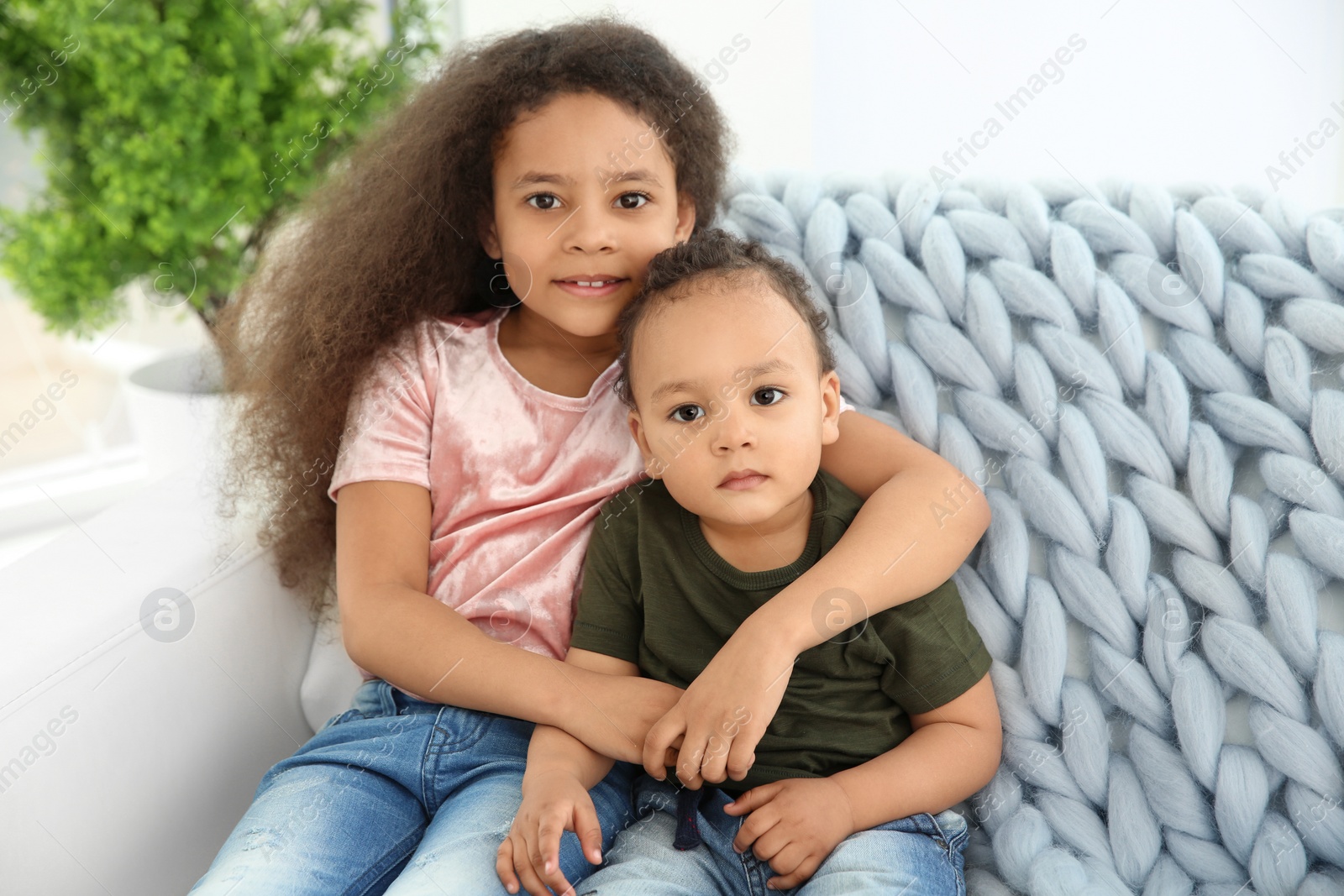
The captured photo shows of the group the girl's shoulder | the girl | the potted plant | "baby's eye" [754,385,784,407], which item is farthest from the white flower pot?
"baby's eye" [754,385,784,407]

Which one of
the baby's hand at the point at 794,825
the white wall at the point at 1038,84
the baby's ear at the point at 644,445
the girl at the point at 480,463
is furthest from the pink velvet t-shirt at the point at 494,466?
the white wall at the point at 1038,84

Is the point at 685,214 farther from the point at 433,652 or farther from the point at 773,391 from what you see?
the point at 433,652

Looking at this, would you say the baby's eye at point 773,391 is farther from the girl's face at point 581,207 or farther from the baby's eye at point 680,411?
the girl's face at point 581,207

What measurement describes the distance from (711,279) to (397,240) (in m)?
0.36

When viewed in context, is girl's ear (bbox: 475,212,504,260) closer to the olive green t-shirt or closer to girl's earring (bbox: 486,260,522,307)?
girl's earring (bbox: 486,260,522,307)

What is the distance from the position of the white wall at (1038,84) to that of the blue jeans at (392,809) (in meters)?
0.66

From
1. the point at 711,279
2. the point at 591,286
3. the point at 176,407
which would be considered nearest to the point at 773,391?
the point at 711,279

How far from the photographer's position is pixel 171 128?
1428 millimetres

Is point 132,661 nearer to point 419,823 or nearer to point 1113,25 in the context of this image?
point 419,823

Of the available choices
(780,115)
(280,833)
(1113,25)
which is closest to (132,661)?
(280,833)

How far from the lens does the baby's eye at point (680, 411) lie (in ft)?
2.68

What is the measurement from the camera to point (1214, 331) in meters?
0.82

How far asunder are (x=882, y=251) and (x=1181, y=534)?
346 mm

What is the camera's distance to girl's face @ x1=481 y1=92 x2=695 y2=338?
927 mm
